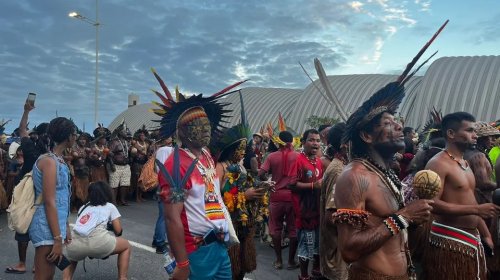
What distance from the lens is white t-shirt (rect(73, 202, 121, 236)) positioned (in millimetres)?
5270

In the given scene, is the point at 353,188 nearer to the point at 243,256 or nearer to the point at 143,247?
the point at 243,256

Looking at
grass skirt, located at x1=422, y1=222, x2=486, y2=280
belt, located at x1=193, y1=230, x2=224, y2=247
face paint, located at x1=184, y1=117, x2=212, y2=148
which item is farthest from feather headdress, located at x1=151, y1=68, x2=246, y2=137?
grass skirt, located at x1=422, y1=222, x2=486, y2=280

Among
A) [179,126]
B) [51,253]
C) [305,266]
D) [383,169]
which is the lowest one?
[305,266]

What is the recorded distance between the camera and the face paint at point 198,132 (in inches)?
137

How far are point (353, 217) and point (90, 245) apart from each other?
3.71 metres

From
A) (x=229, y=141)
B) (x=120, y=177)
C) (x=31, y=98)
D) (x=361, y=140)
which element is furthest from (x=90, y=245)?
(x=120, y=177)

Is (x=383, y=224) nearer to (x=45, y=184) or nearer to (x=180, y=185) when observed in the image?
(x=180, y=185)

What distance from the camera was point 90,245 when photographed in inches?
206

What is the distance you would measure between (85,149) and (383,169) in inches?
388

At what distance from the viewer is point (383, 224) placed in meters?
2.57

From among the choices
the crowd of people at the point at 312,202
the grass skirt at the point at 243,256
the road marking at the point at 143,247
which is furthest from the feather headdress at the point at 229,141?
the road marking at the point at 143,247

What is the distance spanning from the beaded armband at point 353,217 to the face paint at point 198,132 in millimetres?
1319

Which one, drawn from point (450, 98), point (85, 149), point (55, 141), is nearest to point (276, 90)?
point (450, 98)

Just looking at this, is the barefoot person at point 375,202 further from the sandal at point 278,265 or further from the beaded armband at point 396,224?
the sandal at point 278,265
